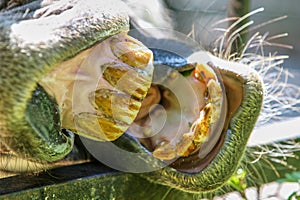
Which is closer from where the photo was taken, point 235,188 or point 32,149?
point 32,149

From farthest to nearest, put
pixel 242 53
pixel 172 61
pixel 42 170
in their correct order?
pixel 242 53
pixel 172 61
pixel 42 170

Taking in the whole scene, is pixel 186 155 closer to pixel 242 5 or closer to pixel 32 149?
pixel 32 149

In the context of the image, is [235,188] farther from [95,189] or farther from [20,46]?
[20,46]

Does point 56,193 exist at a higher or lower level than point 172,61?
lower

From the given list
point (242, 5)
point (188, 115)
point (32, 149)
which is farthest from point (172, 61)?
point (242, 5)

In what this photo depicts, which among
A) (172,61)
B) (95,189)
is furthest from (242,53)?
(95,189)

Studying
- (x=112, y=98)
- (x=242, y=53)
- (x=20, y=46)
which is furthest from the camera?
(x=242, y=53)

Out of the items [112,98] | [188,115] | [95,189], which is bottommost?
[95,189]
